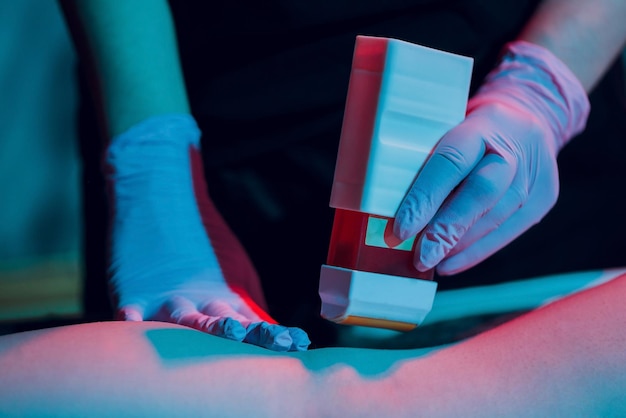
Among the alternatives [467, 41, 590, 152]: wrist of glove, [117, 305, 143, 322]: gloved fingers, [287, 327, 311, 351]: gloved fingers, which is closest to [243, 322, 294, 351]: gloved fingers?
[287, 327, 311, 351]: gloved fingers

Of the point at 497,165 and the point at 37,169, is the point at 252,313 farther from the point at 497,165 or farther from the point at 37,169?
the point at 37,169

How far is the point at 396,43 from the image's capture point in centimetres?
64

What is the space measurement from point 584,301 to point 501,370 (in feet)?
0.55

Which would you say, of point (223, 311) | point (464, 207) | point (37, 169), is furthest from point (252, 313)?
point (37, 169)

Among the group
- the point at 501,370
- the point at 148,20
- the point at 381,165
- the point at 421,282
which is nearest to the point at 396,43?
the point at 381,165

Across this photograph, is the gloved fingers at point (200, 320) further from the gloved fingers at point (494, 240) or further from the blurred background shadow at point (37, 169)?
the blurred background shadow at point (37, 169)

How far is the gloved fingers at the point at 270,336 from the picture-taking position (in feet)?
2.35

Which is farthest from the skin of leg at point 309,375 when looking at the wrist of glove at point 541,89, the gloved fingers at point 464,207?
the wrist of glove at point 541,89

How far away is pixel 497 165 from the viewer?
77cm

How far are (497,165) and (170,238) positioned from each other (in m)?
0.55

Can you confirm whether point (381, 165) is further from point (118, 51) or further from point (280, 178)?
point (118, 51)

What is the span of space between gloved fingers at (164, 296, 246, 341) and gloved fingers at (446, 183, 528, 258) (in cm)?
35

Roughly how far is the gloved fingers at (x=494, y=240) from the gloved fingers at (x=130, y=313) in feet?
1.55

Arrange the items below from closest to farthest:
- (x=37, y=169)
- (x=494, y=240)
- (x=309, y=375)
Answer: (x=309, y=375) → (x=494, y=240) → (x=37, y=169)
